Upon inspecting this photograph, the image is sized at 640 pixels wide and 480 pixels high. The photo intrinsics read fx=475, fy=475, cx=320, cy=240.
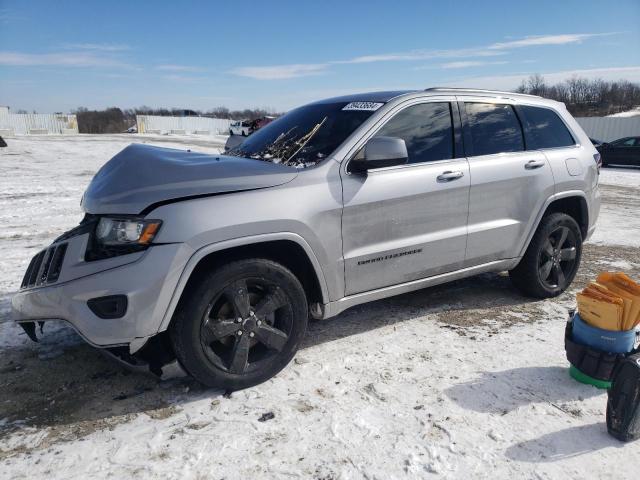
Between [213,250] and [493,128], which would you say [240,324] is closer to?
[213,250]

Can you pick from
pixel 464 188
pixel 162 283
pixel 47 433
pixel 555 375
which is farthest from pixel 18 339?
pixel 555 375

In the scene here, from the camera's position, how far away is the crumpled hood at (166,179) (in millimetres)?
2695

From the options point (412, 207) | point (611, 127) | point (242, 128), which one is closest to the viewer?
point (412, 207)

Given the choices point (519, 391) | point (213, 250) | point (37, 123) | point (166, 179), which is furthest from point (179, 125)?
point (519, 391)

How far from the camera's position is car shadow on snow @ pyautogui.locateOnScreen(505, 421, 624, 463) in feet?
7.87

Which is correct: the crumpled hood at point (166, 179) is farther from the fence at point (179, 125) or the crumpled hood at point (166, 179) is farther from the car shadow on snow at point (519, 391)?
the fence at point (179, 125)

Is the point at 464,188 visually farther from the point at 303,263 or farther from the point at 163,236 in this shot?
the point at 163,236

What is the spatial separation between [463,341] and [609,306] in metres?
1.11

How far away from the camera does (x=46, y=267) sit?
295cm

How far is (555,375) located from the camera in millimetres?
3176

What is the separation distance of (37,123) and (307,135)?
5518cm

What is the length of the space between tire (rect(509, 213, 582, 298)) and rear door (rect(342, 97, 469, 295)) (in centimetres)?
91

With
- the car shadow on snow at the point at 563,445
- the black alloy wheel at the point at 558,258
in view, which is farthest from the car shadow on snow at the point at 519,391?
the black alloy wheel at the point at 558,258

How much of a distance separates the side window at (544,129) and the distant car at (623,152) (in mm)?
17404
